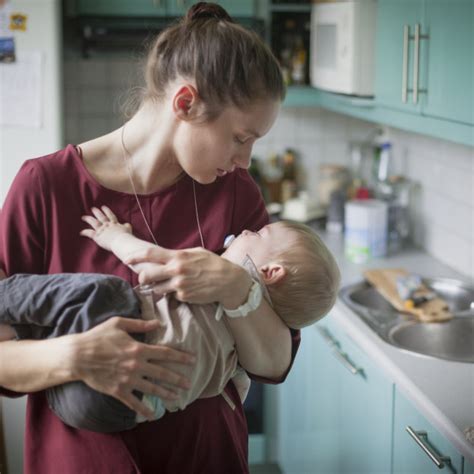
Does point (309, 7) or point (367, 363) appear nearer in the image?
point (367, 363)

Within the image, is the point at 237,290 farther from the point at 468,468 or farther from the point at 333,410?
the point at 333,410

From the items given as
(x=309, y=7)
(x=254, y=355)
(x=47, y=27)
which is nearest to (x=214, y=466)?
(x=254, y=355)

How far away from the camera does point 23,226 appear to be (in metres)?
1.40

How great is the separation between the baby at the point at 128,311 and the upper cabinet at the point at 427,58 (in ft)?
3.06

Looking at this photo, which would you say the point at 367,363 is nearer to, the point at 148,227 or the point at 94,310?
the point at 148,227

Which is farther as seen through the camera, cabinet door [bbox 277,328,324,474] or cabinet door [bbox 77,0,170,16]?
cabinet door [bbox 77,0,170,16]

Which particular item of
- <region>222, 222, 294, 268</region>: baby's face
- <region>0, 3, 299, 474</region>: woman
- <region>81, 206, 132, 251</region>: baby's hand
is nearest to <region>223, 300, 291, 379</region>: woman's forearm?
<region>0, 3, 299, 474</region>: woman

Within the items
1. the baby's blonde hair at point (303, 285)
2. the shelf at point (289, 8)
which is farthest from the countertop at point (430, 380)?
the shelf at point (289, 8)

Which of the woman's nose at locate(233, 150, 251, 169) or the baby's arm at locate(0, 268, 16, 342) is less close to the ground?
the woman's nose at locate(233, 150, 251, 169)

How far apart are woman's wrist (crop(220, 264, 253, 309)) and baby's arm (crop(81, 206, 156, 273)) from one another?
0.15m

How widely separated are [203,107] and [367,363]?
1138mm

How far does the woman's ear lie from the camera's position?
1.40 metres

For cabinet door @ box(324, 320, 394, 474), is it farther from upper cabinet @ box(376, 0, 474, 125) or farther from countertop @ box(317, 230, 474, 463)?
upper cabinet @ box(376, 0, 474, 125)

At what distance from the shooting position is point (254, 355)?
139cm
